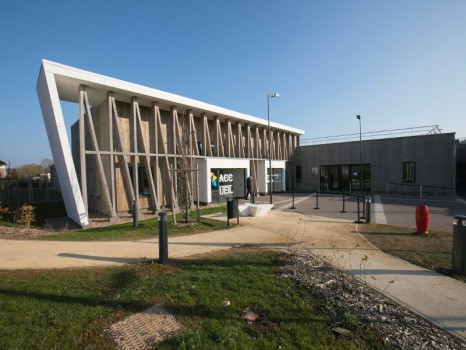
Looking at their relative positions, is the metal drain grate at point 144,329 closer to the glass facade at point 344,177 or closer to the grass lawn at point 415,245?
the grass lawn at point 415,245

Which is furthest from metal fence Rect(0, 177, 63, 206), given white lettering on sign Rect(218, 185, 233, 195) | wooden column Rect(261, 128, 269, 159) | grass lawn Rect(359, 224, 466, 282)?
grass lawn Rect(359, 224, 466, 282)

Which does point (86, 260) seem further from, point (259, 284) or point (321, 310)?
point (321, 310)

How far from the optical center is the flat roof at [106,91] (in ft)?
38.0

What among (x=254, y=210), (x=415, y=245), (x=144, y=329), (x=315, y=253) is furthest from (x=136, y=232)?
(x=415, y=245)

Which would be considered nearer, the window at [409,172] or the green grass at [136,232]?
the green grass at [136,232]

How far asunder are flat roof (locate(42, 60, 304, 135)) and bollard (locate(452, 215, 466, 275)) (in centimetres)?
1438

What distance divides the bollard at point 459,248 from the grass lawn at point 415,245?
0.55 ft

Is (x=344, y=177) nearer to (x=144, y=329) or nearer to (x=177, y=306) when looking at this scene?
(x=177, y=306)

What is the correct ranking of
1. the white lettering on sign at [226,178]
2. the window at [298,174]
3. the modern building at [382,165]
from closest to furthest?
1. the white lettering on sign at [226,178]
2. the modern building at [382,165]
3. the window at [298,174]

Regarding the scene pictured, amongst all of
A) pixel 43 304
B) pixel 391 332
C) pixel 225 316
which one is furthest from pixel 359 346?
pixel 43 304

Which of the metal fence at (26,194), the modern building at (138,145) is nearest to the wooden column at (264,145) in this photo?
the modern building at (138,145)

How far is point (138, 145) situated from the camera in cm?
1602

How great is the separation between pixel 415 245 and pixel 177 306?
6.80m

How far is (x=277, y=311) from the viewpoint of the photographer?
3.72 meters
